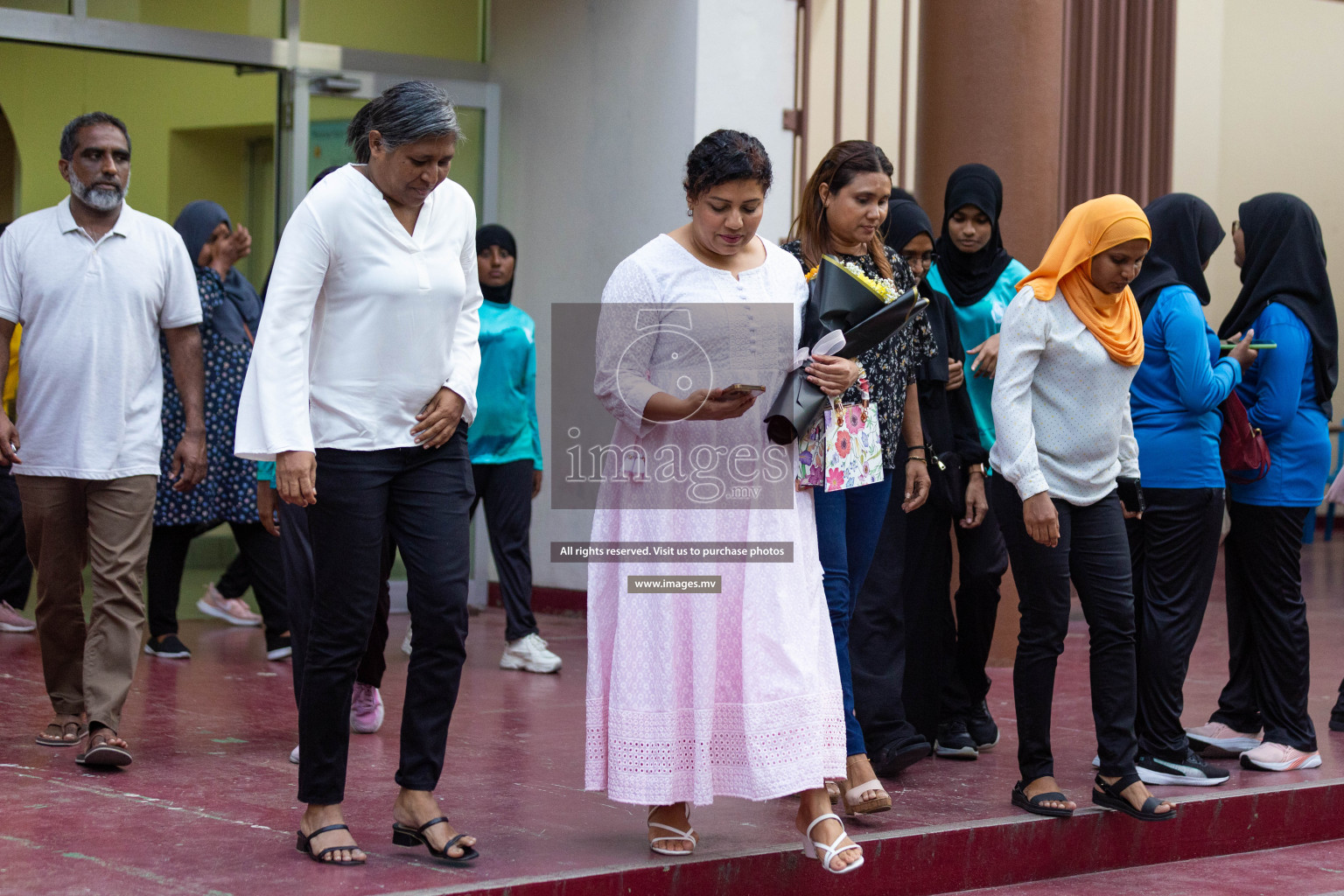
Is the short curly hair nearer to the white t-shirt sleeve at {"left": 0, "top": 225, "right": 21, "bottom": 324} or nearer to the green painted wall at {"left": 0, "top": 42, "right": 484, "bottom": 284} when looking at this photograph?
the white t-shirt sleeve at {"left": 0, "top": 225, "right": 21, "bottom": 324}

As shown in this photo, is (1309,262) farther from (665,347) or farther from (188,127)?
(188,127)

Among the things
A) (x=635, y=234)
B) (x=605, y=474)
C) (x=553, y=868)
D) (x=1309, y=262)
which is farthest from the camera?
(x=635, y=234)

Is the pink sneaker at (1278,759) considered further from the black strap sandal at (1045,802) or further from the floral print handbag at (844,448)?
the floral print handbag at (844,448)

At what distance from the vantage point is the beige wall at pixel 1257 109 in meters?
13.7

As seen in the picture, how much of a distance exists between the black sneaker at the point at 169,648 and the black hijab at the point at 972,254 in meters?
3.65

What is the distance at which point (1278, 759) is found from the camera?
5.24m

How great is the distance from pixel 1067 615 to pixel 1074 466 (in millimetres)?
457

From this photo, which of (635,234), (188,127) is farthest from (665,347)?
(188,127)

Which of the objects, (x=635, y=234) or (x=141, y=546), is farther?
(x=635, y=234)

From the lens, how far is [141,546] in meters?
4.83

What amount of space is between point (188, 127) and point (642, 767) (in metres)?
6.31

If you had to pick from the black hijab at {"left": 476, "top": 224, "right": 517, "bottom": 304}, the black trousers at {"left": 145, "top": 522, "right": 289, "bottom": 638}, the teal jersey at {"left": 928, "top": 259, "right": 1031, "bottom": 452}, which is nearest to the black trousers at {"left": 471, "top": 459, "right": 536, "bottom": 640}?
the black hijab at {"left": 476, "top": 224, "right": 517, "bottom": 304}

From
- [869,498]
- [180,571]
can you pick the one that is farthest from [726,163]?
[180,571]

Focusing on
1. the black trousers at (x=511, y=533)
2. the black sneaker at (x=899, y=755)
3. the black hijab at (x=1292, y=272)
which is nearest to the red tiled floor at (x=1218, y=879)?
the black sneaker at (x=899, y=755)
